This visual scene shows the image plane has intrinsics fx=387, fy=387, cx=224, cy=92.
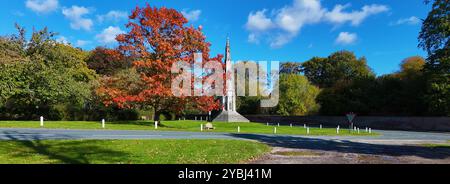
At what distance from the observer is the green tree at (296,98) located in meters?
62.4

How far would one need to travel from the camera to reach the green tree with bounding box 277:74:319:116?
205 feet

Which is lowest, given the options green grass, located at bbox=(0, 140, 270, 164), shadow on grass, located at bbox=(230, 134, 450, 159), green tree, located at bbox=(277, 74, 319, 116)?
shadow on grass, located at bbox=(230, 134, 450, 159)

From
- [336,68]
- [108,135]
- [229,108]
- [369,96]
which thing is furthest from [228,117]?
[336,68]

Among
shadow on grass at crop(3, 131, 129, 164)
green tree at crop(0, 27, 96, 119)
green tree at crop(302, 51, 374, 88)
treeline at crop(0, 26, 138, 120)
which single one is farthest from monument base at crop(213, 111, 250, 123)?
shadow on grass at crop(3, 131, 129, 164)

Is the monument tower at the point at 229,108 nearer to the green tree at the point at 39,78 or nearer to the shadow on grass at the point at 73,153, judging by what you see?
the green tree at the point at 39,78

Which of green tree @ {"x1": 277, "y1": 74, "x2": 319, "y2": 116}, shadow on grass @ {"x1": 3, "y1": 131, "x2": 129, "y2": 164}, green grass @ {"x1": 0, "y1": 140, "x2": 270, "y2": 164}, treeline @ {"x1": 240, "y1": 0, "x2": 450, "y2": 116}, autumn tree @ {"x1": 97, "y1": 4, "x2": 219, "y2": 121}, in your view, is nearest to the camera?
green grass @ {"x1": 0, "y1": 140, "x2": 270, "y2": 164}

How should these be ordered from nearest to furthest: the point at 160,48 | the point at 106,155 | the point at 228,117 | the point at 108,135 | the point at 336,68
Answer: the point at 106,155 → the point at 108,135 → the point at 160,48 → the point at 228,117 → the point at 336,68

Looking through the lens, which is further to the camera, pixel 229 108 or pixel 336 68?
pixel 336 68

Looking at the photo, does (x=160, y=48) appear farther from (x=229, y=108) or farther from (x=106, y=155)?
(x=229, y=108)

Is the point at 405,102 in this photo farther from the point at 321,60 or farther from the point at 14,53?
the point at 14,53

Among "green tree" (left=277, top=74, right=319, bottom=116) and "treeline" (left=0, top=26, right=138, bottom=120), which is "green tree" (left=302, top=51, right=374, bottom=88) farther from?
"treeline" (left=0, top=26, right=138, bottom=120)

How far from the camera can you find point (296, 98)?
207 feet

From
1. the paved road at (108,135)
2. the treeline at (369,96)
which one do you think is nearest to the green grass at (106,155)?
the paved road at (108,135)
